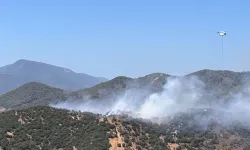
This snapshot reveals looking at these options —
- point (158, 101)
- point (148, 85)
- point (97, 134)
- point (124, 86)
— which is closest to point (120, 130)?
point (97, 134)

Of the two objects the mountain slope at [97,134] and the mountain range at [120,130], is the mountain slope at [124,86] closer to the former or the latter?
the mountain range at [120,130]

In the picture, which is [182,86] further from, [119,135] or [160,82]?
[119,135]

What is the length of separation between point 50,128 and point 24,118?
5.55 metres

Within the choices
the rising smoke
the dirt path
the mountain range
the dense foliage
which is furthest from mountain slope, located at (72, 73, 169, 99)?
the dirt path

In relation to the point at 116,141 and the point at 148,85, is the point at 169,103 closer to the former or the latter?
the point at 148,85

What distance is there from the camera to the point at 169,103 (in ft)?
402

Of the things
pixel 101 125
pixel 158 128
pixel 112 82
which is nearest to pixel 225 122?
pixel 158 128

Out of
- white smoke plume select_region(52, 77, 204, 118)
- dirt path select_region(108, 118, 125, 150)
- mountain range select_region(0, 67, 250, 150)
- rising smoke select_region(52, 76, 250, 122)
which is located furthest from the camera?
white smoke plume select_region(52, 77, 204, 118)

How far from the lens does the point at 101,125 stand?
71.0 m

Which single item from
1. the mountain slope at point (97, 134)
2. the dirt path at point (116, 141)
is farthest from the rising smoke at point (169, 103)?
the dirt path at point (116, 141)

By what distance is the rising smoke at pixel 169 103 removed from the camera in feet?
338

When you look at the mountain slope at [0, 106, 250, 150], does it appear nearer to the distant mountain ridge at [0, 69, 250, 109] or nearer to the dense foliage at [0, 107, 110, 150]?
the dense foliage at [0, 107, 110, 150]

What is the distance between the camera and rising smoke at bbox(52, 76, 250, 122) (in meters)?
103

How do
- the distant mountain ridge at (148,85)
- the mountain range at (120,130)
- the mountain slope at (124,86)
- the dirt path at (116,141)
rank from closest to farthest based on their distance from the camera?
the mountain range at (120,130) < the dirt path at (116,141) < the distant mountain ridge at (148,85) < the mountain slope at (124,86)
